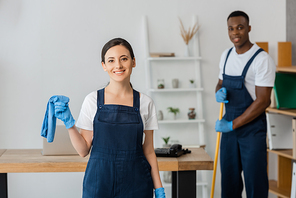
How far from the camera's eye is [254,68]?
2.70 m

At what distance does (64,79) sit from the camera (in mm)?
3717

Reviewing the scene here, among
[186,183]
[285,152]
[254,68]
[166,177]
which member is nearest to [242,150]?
[254,68]

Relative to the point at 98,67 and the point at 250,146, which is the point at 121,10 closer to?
the point at 98,67

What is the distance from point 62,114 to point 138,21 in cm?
238

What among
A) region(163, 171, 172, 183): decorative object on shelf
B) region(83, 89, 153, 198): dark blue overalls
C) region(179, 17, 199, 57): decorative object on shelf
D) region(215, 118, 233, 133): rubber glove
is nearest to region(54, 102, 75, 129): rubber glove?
region(83, 89, 153, 198): dark blue overalls

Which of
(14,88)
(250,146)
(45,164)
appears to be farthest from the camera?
(14,88)

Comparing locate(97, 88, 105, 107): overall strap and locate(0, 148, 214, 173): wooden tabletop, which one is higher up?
locate(97, 88, 105, 107): overall strap

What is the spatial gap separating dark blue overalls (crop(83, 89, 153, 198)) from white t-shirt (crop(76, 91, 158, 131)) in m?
0.04

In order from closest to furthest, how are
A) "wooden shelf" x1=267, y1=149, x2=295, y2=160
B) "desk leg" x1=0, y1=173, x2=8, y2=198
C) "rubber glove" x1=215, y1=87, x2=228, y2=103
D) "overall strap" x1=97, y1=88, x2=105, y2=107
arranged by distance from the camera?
"overall strap" x1=97, y1=88, x2=105, y2=107
"desk leg" x1=0, y1=173, x2=8, y2=198
"rubber glove" x1=215, y1=87, x2=228, y2=103
"wooden shelf" x1=267, y1=149, x2=295, y2=160

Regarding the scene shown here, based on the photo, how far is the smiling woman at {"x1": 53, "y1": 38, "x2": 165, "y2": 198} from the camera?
1.62 metres

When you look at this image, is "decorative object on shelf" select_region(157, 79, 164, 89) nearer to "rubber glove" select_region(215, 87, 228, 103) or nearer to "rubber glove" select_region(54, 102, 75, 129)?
"rubber glove" select_region(215, 87, 228, 103)

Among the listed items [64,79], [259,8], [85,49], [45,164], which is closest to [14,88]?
[64,79]

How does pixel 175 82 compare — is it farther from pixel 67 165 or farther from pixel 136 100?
pixel 136 100

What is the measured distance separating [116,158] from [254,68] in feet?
5.15
